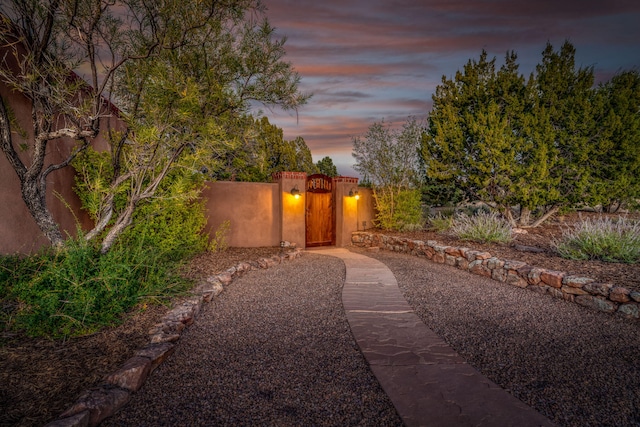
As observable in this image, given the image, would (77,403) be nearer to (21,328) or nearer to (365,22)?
(21,328)

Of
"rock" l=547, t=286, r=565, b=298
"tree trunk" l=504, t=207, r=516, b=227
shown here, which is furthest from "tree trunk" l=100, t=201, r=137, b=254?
"tree trunk" l=504, t=207, r=516, b=227

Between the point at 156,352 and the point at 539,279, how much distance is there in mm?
5635

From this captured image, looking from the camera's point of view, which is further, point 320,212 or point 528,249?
point 320,212

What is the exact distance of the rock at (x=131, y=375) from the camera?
2.29m

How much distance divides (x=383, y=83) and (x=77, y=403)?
967 cm

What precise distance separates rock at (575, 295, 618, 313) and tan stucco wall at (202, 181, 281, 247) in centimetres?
728

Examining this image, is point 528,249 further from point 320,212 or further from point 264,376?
point 264,376

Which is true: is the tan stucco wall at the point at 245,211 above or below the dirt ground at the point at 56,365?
above

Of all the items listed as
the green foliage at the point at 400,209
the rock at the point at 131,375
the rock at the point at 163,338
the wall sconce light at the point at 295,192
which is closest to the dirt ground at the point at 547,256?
the green foliage at the point at 400,209

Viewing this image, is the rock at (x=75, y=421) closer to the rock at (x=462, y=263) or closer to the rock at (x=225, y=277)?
the rock at (x=225, y=277)

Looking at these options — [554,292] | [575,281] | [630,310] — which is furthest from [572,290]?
[630,310]

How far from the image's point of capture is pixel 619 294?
4047mm

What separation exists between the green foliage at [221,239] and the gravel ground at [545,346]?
4830mm

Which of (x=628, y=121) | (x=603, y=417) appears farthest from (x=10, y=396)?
(x=628, y=121)
